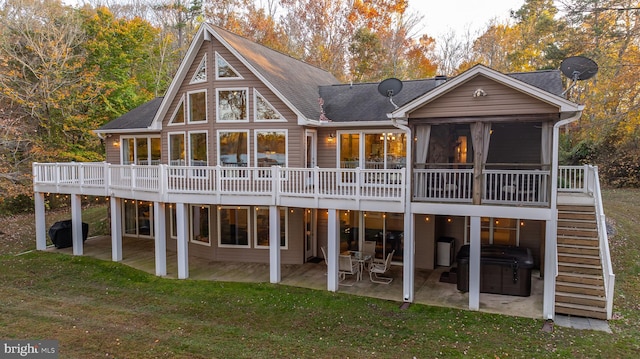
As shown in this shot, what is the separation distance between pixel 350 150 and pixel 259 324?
24.1 ft

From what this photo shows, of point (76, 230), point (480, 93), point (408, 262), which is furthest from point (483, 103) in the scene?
point (76, 230)

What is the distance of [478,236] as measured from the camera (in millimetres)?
10422

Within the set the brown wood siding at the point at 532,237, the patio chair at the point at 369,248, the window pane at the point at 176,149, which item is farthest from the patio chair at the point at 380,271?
the window pane at the point at 176,149

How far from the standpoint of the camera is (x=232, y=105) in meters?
14.5

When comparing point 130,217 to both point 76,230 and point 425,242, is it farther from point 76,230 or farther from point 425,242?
point 425,242

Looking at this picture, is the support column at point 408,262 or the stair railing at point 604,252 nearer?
the stair railing at point 604,252

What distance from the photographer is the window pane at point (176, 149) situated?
15500 mm

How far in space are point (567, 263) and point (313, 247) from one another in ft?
26.6

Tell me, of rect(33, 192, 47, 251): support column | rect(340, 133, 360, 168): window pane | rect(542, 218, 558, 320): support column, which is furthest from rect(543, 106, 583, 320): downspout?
rect(33, 192, 47, 251): support column

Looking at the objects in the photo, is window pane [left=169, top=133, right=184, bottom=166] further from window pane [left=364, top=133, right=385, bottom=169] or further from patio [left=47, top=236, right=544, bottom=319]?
window pane [left=364, top=133, right=385, bottom=169]

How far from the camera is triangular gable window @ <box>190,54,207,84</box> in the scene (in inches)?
574

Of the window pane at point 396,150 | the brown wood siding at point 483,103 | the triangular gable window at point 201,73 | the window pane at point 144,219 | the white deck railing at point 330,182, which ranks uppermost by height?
the triangular gable window at point 201,73

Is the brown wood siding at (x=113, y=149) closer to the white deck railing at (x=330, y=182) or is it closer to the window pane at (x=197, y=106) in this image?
the white deck railing at (x=330, y=182)

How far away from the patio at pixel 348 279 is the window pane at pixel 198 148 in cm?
364
